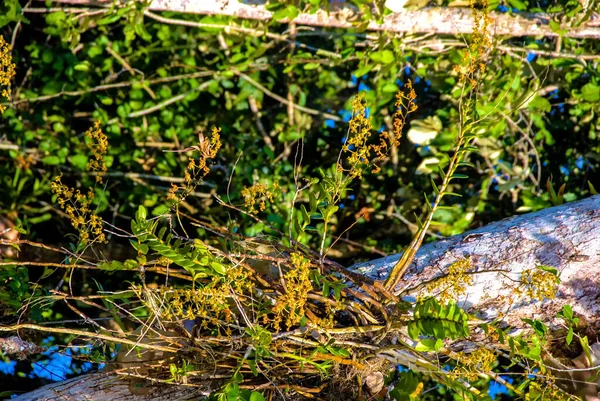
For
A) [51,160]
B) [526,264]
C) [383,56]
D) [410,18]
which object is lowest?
[51,160]

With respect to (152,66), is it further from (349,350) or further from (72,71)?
(349,350)

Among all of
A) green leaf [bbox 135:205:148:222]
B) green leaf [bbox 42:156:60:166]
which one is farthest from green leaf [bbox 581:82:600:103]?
green leaf [bbox 42:156:60:166]

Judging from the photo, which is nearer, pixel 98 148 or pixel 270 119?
pixel 98 148

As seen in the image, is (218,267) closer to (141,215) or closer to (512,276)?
(141,215)

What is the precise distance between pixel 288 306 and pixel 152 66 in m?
1.69

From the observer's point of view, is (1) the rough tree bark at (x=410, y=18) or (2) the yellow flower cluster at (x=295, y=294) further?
(1) the rough tree bark at (x=410, y=18)


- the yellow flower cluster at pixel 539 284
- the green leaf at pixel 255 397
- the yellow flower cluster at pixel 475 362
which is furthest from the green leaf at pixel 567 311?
the green leaf at pixel 255 397

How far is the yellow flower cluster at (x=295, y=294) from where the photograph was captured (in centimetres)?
134

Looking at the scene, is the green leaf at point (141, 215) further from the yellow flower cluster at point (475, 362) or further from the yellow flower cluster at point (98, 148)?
the yellow flower cluster at point (475, 362)

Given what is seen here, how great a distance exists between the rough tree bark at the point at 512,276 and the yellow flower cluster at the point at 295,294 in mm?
248

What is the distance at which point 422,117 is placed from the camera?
2824mm

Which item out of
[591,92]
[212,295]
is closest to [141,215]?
[212,295]

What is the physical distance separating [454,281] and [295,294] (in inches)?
13.1

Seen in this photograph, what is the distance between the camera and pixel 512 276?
1510 millimetres
